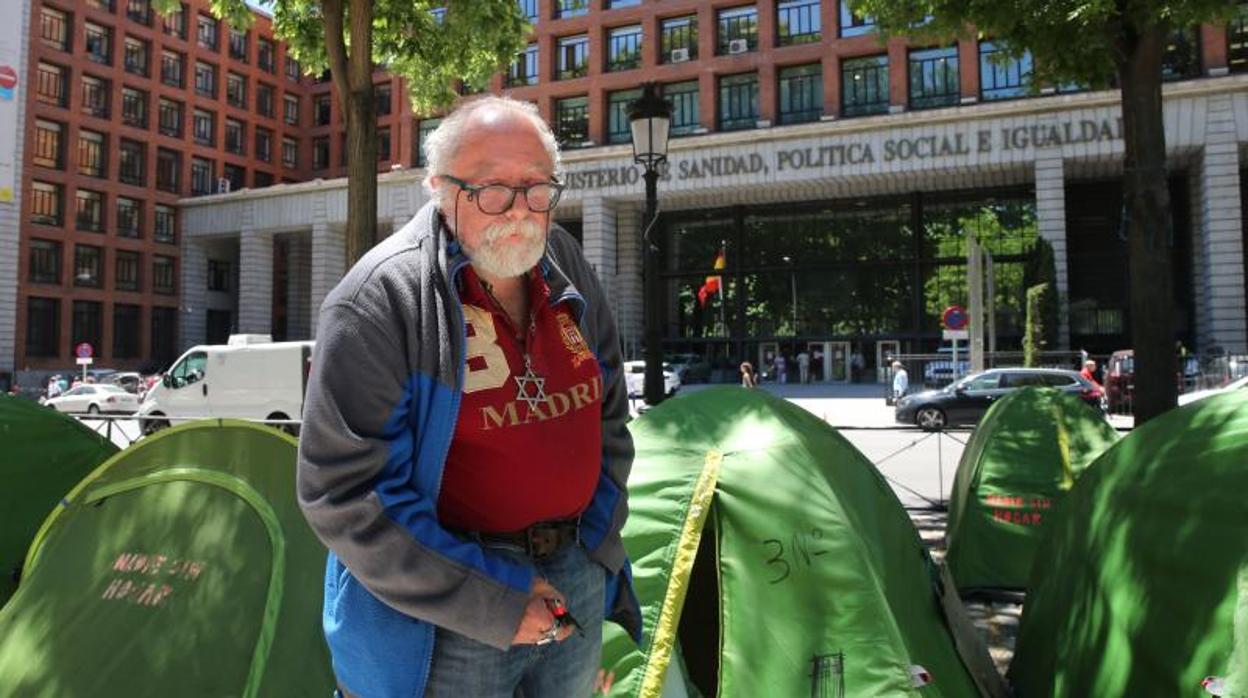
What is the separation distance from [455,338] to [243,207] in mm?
49576

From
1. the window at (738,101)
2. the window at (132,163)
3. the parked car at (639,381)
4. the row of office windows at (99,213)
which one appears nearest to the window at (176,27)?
the window at (132,163)

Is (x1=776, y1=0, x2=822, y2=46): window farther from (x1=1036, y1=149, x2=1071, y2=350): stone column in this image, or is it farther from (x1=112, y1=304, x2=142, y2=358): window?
(x1=112, y1=304, x2=142, y2=358): window

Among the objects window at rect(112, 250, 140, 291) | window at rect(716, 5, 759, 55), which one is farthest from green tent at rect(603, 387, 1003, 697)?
window at rect(112, 250, 140, 291)

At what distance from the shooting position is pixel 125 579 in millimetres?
3148

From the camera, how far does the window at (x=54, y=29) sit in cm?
4409

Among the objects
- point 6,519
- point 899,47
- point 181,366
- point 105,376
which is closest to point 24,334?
point 105,376

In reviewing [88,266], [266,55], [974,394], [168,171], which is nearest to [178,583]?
[974,394]

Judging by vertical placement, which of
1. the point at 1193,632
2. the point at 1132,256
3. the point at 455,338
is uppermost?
the point at 1132,256

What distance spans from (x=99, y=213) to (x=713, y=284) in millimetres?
34556

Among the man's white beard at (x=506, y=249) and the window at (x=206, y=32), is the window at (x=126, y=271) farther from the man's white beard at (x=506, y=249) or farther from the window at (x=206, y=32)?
the man's white beard at (x=506, y=249)

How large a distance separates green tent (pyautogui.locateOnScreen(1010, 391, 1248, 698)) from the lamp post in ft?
16.7

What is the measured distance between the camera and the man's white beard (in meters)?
1.78

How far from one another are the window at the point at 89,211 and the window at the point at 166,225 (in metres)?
2.89

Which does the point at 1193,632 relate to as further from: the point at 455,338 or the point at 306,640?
the point at 306,640
